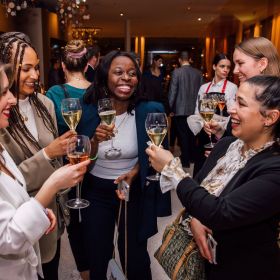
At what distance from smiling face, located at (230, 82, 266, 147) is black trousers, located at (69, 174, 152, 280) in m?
0.88

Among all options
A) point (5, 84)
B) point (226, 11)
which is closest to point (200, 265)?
point (5, 84)

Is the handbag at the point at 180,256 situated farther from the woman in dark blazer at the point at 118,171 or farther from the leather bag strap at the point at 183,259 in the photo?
the woman in dark blazer at the point at 118,171

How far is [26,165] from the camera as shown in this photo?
1566mm

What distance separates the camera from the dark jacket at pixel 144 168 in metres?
1.98

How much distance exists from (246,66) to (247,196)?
4.14 ft

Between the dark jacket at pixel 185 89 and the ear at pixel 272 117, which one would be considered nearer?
the ear at pixel 272 117

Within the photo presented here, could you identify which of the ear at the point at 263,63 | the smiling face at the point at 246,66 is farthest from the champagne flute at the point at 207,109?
the ear at the point at 263,63

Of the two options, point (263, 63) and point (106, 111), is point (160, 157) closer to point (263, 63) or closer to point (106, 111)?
point (106, 111)

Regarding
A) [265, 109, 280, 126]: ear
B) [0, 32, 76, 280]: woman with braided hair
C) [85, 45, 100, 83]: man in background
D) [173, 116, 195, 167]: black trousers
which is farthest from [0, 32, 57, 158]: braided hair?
[173, 116, 195, 167]: black trousers

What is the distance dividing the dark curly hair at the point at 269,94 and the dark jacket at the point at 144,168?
78 cm

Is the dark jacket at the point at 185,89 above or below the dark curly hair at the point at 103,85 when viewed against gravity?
below

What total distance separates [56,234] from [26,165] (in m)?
0.41

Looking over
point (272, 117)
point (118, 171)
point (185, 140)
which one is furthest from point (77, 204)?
point (185, 140)

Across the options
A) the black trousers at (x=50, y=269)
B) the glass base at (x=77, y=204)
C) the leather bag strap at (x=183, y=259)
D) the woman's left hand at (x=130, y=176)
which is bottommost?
the black trousers at (x=50, y=269)
